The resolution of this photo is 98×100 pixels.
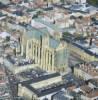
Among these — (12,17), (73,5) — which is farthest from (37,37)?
(73,5)

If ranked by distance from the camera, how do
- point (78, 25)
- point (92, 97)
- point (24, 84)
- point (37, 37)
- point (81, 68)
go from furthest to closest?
point (78, 25) < point (37, 37) < point (81, 68) < point (24, 84) < point (92, 97)

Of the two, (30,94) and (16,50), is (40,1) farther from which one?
(30,94)

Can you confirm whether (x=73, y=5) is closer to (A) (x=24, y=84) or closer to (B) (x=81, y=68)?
(B) (x=81, y=68)

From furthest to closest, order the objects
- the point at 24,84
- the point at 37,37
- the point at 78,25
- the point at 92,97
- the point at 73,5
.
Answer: the point at 73,5, the point at 78,25, the point at 37,37, the point at 24,84, the point at 92,97

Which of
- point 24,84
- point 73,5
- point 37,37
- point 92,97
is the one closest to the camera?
point 92,97

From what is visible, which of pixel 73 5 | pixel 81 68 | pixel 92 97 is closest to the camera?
pixel 92 97

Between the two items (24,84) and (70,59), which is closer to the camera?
(24,84)

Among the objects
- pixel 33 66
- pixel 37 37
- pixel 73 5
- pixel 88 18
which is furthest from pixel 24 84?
pixel 73 5

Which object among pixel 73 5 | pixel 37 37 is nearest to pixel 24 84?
pixel 37 37

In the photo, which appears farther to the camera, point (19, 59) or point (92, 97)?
point (19, 59)
